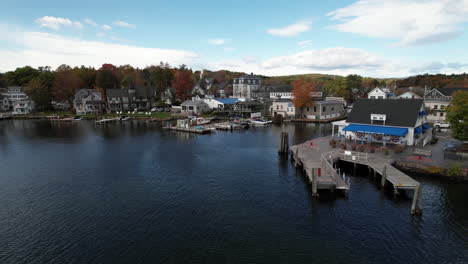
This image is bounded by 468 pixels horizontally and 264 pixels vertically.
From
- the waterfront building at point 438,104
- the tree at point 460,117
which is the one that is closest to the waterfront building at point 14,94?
the tree at point 460,117

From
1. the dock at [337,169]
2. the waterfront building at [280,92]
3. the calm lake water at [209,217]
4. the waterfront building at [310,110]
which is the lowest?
the calm lake water at [209,217]

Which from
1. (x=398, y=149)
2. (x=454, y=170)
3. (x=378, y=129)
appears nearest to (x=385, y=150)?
(x=398, y=149)

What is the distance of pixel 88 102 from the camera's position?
259 ft

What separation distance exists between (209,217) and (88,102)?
75603 mm

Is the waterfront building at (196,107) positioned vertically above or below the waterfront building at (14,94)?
below

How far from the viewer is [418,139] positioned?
30312 mm

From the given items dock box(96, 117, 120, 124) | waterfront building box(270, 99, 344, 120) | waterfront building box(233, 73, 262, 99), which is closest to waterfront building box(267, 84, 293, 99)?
waterfront building box(233, 73, 262, 99)

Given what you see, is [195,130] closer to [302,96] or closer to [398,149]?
[302,96]

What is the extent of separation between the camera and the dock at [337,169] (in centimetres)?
1916

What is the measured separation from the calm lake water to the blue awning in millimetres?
8183

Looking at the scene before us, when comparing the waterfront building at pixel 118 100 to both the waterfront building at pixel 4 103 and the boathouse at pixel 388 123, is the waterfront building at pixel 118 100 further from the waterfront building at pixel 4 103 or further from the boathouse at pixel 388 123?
the boathouse at pixel 388 123

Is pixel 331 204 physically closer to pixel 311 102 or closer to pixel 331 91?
pixel 311 102

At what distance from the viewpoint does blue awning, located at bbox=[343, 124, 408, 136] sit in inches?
1121

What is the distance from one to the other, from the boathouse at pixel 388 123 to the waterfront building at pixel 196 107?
147 feet
